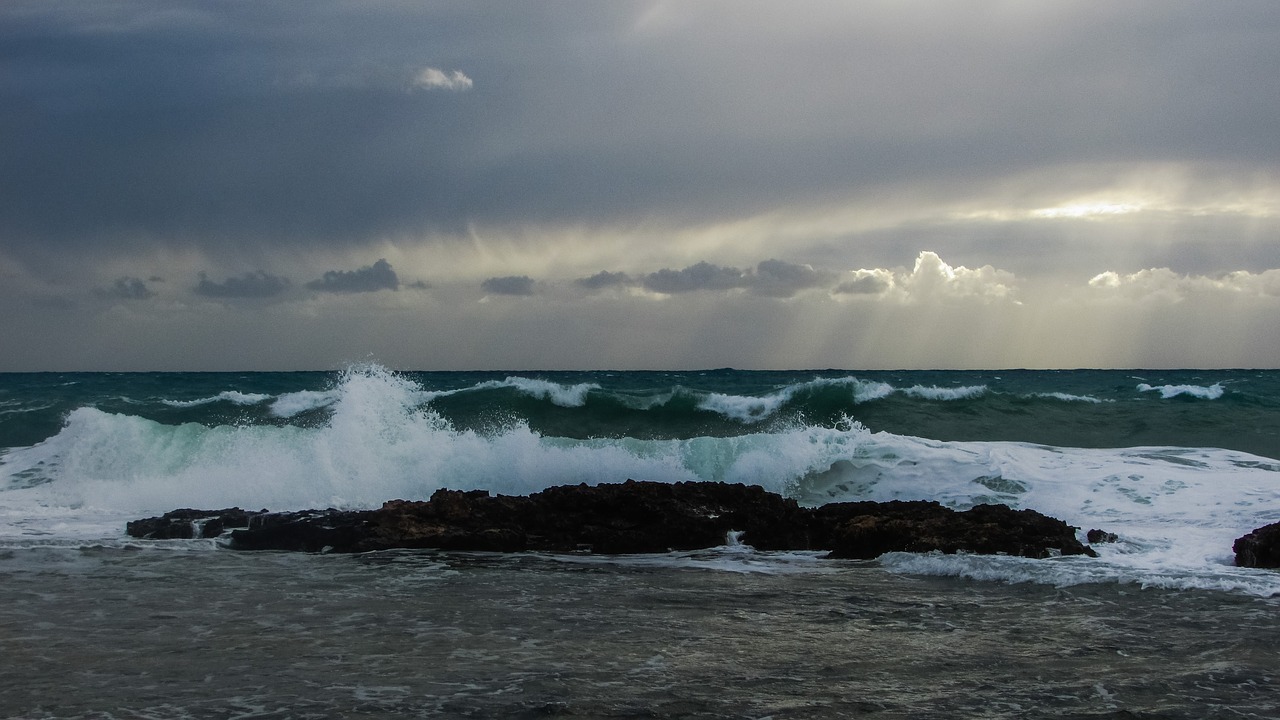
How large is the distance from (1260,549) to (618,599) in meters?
6.40

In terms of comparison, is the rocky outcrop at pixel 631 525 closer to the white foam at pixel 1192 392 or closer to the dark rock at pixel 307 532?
the dark rock at pixel 307 532

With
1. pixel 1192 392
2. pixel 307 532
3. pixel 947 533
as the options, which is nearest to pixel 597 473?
pixel 307 532

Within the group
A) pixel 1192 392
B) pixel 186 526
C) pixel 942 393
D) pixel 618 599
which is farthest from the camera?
pixel 1192 392

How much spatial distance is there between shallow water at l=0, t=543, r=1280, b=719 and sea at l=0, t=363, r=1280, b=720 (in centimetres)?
3

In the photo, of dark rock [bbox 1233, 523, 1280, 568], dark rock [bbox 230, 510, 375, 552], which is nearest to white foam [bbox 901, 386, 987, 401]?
dark rock [bbox 1233, 523, 1280, 568]

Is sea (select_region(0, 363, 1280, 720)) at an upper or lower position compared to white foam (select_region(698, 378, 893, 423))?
lower

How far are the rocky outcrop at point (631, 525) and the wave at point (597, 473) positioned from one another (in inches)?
72.6

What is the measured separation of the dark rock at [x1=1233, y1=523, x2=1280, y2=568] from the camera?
30.5ft

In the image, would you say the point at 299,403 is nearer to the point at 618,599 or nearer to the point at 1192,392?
the point at 618,599

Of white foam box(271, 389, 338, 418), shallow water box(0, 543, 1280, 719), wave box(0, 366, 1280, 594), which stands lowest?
shallow water box(0, 543, 1280, 719)

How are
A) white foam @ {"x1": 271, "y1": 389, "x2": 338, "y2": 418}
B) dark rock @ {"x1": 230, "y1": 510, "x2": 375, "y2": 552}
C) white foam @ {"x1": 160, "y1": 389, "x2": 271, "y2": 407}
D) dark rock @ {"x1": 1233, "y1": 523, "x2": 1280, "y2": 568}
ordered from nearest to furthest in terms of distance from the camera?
dark rock @ {"x1": 1233, "y1": 523, "x2": 1280, "y2": 568}
dark rock @ {"x1": 230, "y1": 510, "x2": 375, "y2": 552}
white foam @ {"x1": 271, "y1": 389, "x2": 338, "y2": 418}
white foam @ {"x1": 160, "y1": 389, "x2": 271, "y2": 407}

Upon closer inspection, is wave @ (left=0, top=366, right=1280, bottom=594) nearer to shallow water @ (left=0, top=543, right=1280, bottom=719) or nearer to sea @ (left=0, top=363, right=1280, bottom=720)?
sea @ (left=0, top=363, right=1280, bottom=720)

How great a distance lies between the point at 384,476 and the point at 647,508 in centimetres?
557

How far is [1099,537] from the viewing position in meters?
10.5
